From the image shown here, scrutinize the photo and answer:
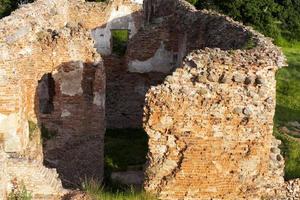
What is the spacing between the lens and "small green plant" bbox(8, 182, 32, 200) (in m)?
7.37

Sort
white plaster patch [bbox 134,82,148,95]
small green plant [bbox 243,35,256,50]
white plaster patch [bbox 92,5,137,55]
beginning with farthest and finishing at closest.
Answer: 1. white plaster patch [bbox 92,5,137,55]
2. white plaster patch [bbox 134,82,148,95]
3. small green plant [bbox 243,35,256,50]

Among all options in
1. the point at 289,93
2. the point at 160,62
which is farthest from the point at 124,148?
the point at 289,93

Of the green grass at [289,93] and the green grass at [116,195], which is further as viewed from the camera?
the green grass at [289,93]

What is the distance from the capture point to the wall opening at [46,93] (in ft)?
36.2

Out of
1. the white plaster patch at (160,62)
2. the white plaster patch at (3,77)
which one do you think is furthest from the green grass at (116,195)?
the white plaster patch at (160,62)

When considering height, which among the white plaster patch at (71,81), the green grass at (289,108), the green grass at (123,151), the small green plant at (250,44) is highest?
the small green plant at (250,44)

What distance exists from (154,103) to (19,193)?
85.5 inches

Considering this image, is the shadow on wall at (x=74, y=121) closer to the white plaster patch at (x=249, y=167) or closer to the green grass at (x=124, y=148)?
the green grass at (x=124, y=148)

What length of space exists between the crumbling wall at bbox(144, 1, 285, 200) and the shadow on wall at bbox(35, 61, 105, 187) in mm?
3367

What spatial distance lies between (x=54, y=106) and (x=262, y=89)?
4.67 meters

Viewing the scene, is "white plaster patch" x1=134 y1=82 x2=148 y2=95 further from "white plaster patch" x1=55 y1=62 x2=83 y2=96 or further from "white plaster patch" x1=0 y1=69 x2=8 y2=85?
"white plaster patch" x1=0 y1=69 x2=8 y2=85

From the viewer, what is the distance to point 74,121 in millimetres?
10953

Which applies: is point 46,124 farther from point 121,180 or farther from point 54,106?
point 121,180

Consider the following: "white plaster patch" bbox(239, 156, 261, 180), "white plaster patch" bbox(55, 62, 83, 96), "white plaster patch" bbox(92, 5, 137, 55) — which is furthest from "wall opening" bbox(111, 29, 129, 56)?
"white plaster patch" bbox(239, 156, 261, 180)
